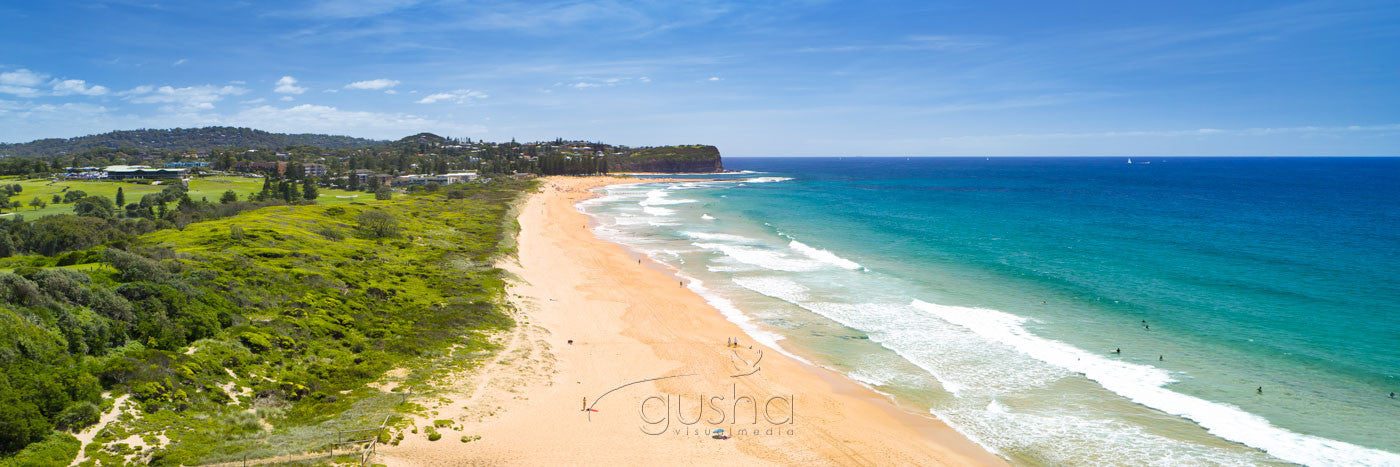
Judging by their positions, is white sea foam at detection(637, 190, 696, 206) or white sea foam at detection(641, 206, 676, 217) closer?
white sea foam at detection(641, 206, 676, 217)

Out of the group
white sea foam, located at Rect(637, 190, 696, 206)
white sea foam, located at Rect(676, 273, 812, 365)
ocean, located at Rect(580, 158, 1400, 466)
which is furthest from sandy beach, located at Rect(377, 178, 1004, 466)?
white sea foam, located at Rect(637, 190, 696, 206)

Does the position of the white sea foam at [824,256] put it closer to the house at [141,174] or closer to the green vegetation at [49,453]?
the green vegetation at [49,453]

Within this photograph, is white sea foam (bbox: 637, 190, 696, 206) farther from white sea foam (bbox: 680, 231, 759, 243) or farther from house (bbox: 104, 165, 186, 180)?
house (bbox: 104, 165, 186, 180)

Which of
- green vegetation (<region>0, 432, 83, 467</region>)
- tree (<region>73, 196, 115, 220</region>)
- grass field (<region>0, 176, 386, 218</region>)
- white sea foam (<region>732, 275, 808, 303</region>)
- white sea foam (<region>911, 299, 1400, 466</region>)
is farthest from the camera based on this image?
grass field (<region>0, 176, 386, 218</region>)

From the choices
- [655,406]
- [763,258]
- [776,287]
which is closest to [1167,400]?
[655,406]

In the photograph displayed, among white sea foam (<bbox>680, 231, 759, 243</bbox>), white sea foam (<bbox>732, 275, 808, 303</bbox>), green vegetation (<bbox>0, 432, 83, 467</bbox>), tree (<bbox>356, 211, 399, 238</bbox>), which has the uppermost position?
tree (<bbox>356, 211, 399, 238</bbox>)

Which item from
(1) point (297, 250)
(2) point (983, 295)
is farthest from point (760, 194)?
(1) point (297, 250)

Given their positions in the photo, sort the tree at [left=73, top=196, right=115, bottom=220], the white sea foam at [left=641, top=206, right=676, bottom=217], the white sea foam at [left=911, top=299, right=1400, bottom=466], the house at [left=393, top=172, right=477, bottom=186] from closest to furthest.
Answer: the white sea foam at [left=911, top=299, right=1400, bottom=466], the tree at [left=73, top=196, right=115, bottom=220], the white sea foam at [left=641, top=206, right=676, bottom=217], the house at [left=393, top=172, right=477, bottom=186]

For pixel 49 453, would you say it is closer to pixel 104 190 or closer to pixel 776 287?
pixel 776 287
